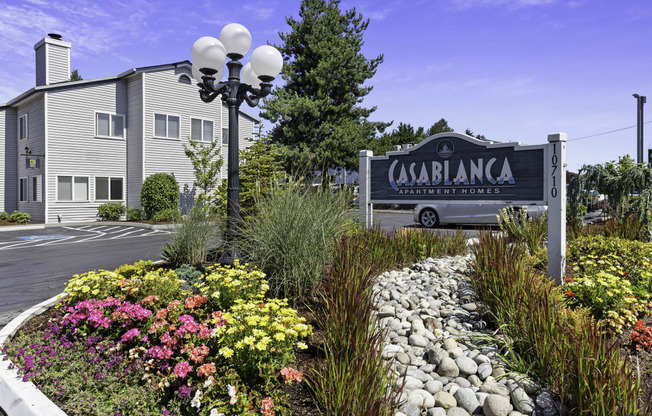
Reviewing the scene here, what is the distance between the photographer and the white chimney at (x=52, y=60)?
66.4 feet

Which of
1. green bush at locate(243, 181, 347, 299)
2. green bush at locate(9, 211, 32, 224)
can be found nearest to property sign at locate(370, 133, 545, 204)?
green bush at locate(243, 181, 347, 299)

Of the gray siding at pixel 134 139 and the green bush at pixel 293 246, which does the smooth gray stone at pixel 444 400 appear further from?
the gray siding at pixel 134 139

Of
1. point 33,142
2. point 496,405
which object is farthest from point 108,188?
point 496,405

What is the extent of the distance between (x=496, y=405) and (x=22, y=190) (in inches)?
990

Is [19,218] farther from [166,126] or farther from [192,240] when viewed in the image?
[192,240]

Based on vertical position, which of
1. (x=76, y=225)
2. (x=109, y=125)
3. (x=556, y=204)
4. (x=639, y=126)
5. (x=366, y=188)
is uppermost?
(x=109, y=125)

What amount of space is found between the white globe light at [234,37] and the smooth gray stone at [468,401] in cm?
550

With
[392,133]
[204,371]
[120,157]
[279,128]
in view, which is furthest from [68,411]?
[392,133]

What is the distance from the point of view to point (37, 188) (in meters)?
19.4

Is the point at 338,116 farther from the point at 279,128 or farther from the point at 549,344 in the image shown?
the point at 549,344

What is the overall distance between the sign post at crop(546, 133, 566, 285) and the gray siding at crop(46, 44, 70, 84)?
22830 mm

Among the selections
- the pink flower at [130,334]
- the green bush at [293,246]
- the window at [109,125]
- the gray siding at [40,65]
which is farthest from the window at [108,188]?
the pink flower at [130,334]

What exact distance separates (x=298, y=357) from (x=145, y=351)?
1.26 metres

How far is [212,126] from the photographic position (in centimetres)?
2250
